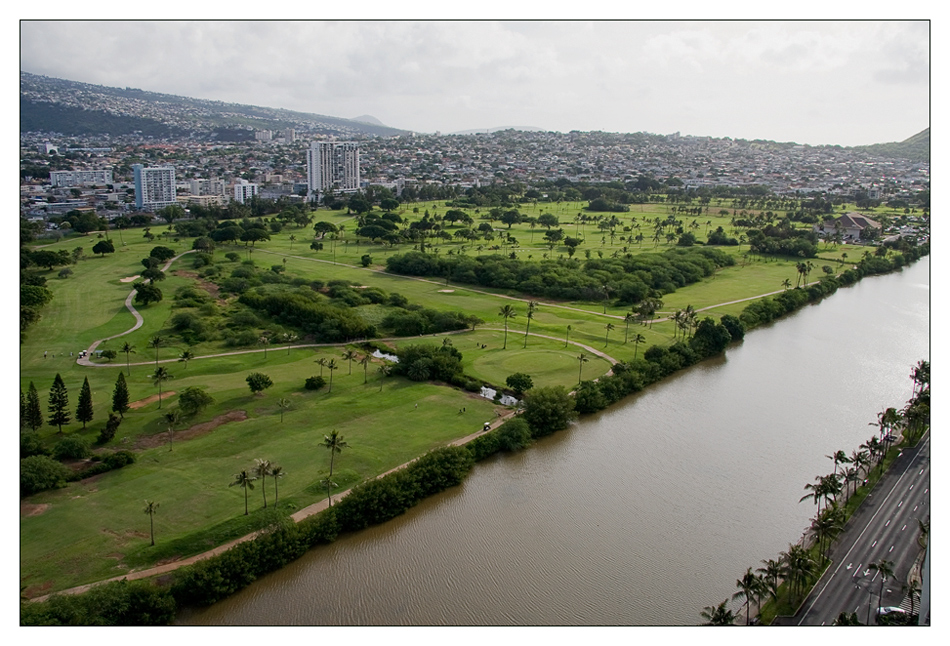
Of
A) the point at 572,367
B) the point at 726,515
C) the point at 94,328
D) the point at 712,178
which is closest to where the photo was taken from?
the point at 726,515

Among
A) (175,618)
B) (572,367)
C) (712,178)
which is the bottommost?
(175,618)

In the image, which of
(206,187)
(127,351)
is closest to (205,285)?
(127,351)

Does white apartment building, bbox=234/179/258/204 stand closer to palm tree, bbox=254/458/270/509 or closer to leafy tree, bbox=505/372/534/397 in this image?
leafy tree, bbox=505/372/534/397

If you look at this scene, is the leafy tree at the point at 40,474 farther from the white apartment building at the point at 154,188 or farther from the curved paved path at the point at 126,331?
the white apartment building at the point at 154,188

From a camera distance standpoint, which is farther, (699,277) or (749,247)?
(749,247)

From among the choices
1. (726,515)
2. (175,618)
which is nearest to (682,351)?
(726,515)

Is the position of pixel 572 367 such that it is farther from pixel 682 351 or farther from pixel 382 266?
pixel 382 266
